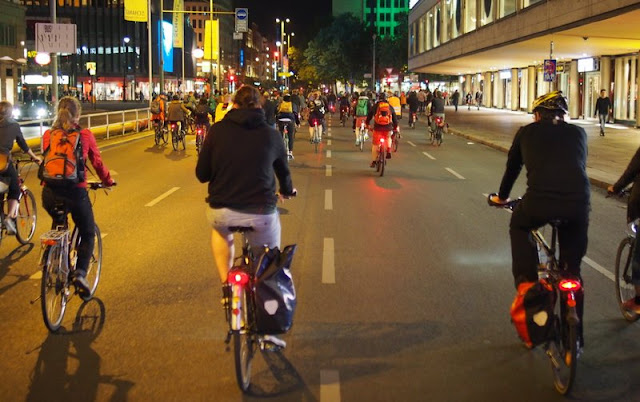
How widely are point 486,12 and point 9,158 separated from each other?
42.1 metres

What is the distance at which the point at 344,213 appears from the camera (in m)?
12.4

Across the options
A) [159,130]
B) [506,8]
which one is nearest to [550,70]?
[506,8]

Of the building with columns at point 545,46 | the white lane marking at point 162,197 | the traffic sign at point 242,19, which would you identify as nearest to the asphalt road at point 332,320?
the white lane marking at point 162,197

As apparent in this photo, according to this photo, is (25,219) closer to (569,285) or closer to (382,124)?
(569,285)

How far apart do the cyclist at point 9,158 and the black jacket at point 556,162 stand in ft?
20.1

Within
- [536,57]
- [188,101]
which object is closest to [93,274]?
[188,101]

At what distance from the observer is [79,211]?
6645 millimetres

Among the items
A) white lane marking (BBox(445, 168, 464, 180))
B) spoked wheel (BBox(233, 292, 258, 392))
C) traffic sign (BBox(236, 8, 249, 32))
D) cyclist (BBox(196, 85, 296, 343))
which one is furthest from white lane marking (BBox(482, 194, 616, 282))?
traffic sign (BBox(236, 8, 249, 32))

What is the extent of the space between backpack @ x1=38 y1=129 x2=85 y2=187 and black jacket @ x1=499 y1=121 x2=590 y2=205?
3580mm

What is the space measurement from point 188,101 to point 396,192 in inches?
767

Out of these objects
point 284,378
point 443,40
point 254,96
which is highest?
point 443,40

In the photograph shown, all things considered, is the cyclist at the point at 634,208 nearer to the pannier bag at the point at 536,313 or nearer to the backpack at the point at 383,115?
the pannier bag at the point at 536,313

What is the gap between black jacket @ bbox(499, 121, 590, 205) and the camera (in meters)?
5.02

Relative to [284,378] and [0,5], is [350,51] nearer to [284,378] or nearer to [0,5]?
[0,5]
